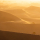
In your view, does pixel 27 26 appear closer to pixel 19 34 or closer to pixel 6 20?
pixel 19 34

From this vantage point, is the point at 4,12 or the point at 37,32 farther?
the point at 4,12

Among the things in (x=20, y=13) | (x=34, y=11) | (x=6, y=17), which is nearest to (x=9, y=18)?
(x=6, y=17)

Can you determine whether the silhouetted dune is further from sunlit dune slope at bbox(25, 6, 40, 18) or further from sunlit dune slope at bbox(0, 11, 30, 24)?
sunlit dune slope at bbox(25, 6, 40, 18)

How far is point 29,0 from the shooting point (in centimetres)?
117

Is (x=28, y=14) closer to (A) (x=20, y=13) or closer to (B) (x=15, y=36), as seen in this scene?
(A) (x=20, y=13)

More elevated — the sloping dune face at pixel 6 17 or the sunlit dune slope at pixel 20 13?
the sunlit dune slope at pixel 20 13

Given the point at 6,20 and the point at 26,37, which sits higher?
the point at 6,20

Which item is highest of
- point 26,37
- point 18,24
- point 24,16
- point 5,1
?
point 5,1

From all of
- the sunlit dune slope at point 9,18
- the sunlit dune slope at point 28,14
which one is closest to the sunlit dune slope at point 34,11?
the sunlit dune slope at point 28,14

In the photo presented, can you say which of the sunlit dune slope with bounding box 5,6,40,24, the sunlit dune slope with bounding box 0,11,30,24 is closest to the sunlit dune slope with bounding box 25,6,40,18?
the sunlit dune slope with bounding box 5,6,40,24

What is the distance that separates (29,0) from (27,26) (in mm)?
624

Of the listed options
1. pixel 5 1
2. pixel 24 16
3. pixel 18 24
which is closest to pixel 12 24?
pixel 18 24

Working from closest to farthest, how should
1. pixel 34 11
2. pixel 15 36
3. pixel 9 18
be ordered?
1. pixel 15 36
2. pixel 9 18
3. pixel 34 11

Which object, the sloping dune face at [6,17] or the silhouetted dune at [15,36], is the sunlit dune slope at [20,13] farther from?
the silhouetted dune at [15,36]
